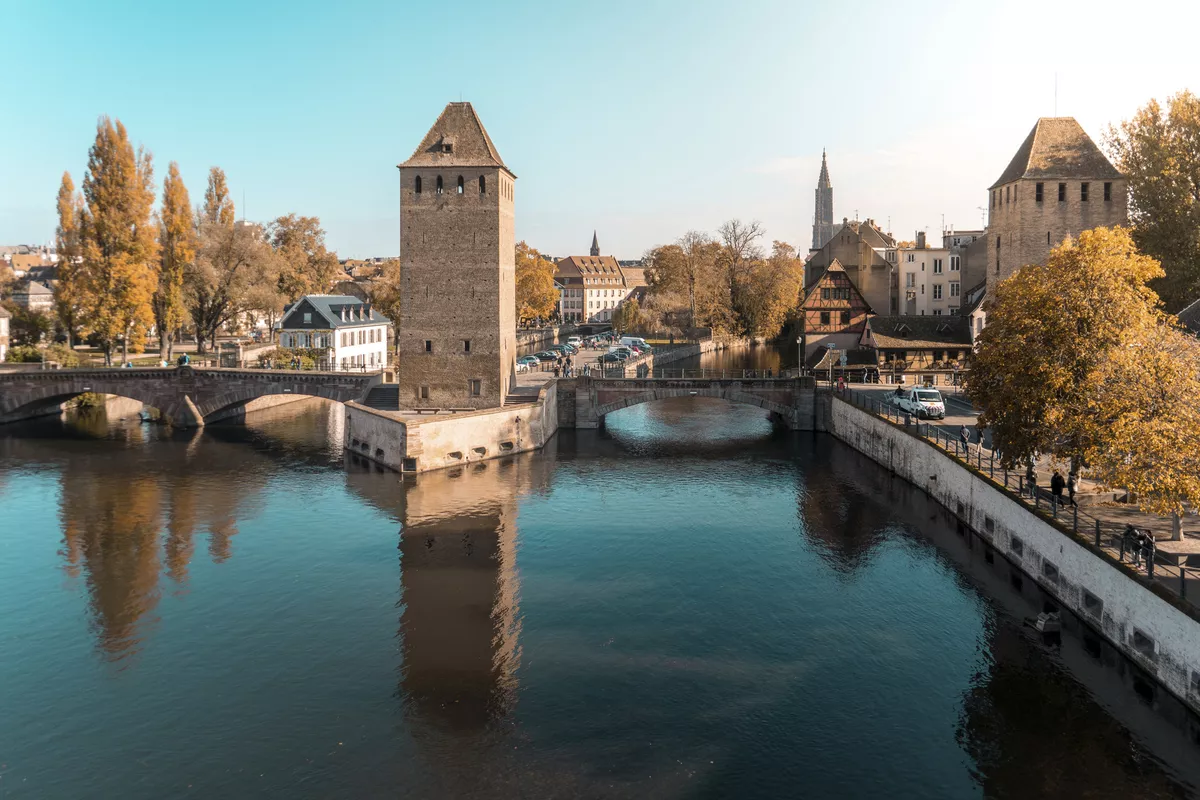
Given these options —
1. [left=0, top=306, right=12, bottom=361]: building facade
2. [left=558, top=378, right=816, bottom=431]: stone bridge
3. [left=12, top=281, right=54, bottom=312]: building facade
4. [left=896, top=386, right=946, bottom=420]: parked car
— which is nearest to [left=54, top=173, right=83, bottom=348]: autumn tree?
[left=0, top=306, right=12, bottom=361]: building facade

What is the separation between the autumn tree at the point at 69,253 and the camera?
67562 mm

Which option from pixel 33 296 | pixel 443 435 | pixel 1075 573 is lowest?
pixel 1075 573

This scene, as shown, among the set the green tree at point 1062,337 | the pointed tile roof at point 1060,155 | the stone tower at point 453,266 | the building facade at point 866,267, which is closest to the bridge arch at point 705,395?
the stone tower at point 453,266

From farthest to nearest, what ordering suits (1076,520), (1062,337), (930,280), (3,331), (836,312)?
(930,280), (836,312), (3,331), (1062,337), (1076,520)

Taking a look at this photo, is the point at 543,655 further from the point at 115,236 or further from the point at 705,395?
the point at 115,236

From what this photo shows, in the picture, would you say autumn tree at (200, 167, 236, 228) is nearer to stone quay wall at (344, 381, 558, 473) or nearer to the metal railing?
stone quay wall at (344, 381, 558, 473)

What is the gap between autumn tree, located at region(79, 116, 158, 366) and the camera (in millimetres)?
66625

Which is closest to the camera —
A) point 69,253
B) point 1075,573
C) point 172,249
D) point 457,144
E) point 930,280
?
point 1075,573

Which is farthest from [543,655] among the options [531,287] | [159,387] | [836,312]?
[531,287]

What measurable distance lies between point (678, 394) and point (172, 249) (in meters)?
42.3

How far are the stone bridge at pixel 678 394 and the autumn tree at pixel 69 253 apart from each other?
119ft

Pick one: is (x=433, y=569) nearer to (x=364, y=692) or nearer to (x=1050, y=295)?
(x=364, y=692)

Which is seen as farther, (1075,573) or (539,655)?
(1075,573)

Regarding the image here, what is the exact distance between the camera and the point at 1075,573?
2747 centimetres
